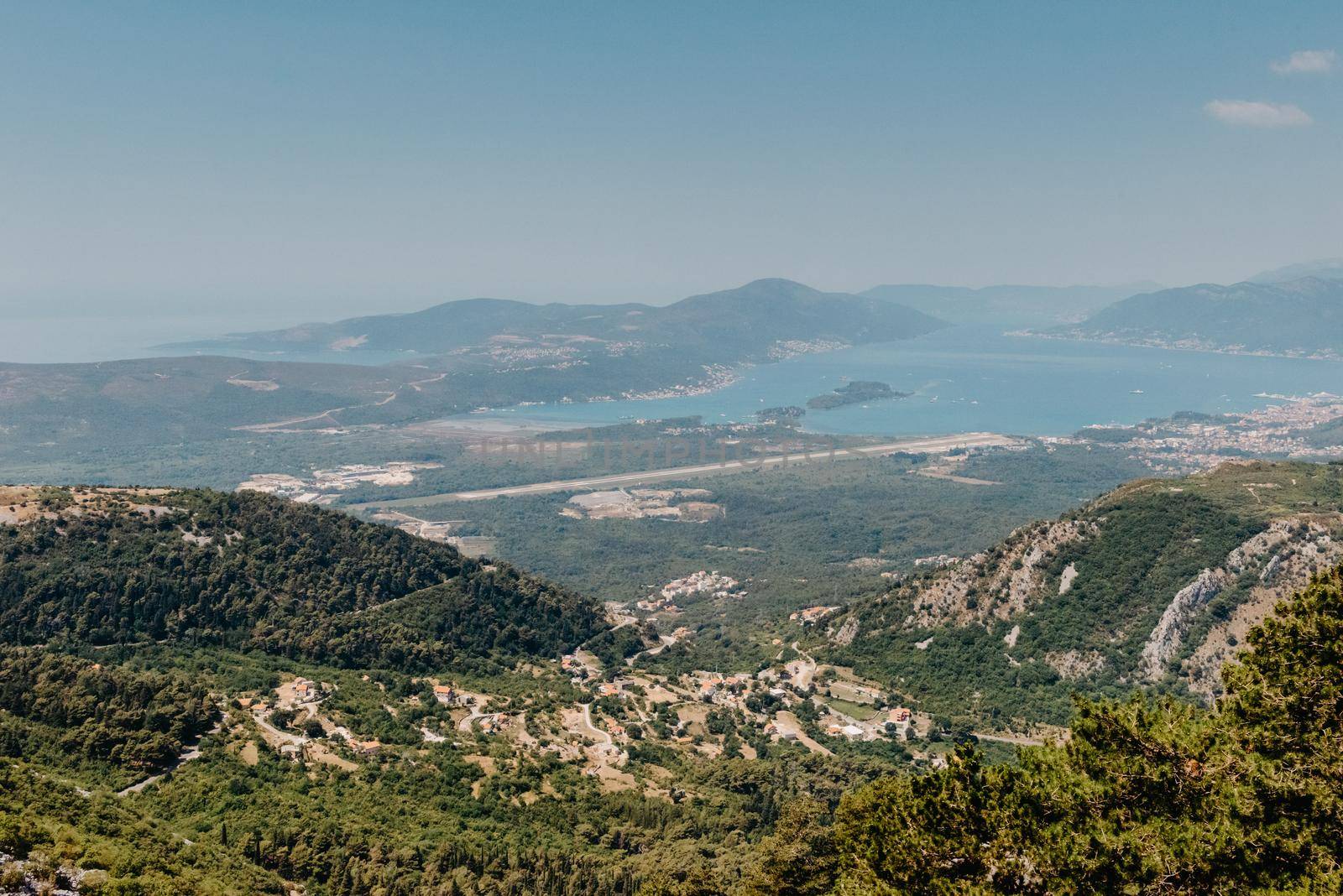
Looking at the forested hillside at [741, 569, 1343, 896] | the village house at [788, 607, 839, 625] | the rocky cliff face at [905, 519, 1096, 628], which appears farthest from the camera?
the village house at [788, 607, 839, 625]

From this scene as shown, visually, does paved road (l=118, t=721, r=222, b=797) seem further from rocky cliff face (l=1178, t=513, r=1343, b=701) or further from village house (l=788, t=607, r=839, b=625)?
village house (l=788, t=607, r=839, b=625)

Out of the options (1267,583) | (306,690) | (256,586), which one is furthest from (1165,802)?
(256,586)

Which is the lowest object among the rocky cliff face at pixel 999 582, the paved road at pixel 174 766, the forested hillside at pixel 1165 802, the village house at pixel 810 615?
the village house at pixel 810 615

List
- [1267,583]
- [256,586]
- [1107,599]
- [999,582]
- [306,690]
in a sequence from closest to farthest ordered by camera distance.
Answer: [306,690], [1267,583], [256,586], [1107,599], [999,582]

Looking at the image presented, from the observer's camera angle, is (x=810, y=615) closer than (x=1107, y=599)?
No

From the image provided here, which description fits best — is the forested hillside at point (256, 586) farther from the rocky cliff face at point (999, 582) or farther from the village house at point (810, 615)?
the rocky cliff face at point (999, 582)

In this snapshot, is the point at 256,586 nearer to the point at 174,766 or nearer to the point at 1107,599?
the point at 174,766

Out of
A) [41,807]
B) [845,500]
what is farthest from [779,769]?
[845,500]

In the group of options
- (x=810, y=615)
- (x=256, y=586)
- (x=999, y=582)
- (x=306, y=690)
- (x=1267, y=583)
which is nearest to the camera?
(x=306, y=690)

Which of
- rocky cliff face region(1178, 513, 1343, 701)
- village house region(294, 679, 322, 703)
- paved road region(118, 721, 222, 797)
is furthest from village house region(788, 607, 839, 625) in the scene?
paved road region(118, 721, 222, 797)

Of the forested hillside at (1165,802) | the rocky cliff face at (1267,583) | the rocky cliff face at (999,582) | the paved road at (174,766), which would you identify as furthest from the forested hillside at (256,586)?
the forested hillside at (1165,802)
